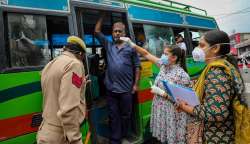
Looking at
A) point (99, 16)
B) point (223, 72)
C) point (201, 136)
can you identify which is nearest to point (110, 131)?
point (99, 16)

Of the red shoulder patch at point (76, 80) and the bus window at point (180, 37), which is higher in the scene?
the bus window at point (180, 37)

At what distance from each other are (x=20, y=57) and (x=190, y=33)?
5.35m

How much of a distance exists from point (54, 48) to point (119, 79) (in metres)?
1.14

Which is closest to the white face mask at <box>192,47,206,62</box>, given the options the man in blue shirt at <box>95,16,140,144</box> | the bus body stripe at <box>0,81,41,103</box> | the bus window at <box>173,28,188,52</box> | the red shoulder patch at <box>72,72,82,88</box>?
the red shoulder patch at <box>72,72,82,88</box>

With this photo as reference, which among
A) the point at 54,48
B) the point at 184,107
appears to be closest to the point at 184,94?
the point at 184,107

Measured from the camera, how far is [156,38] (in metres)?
6.85

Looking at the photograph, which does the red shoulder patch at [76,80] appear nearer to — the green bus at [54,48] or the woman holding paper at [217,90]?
the green bus at [54,48]

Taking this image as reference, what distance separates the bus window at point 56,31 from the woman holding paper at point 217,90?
2044mm

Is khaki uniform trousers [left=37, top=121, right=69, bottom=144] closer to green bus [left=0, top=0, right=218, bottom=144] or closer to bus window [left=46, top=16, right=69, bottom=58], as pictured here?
green bus [left=0, top=0, right=218, bottom=144]

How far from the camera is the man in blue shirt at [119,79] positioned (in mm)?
5184

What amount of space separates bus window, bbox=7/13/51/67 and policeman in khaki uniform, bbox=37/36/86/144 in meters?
0.56

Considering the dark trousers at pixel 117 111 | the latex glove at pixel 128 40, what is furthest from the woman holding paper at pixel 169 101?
the dark trousers at pixel 117 111

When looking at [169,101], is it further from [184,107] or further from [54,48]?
[184,107]

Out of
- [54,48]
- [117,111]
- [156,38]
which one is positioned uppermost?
[156,38]
